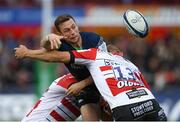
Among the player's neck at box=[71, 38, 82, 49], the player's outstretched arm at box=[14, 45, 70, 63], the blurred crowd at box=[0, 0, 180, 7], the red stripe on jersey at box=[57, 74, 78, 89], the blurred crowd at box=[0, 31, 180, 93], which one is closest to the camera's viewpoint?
the player's outstretched arm at box=[14, 45, 70, 63]

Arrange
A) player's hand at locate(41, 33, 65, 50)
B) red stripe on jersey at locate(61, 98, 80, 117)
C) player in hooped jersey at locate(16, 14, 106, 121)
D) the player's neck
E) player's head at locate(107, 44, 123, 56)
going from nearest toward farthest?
player's hand at locate(41, 33, 65, 50) < player in hooped jersey at locate(16, 14, 106, 121) < the player's neck < player's head at locate(107, 44, 123, 56) < red stripe on jersey at locate(61, 98, 80, 117)

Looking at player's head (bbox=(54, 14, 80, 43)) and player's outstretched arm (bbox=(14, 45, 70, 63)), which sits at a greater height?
player's head (bbox=(54, 14, 80, 43))

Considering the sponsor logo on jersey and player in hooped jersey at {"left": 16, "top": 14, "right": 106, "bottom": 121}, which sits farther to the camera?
player in hooped jersey at {"left": 16, "top": 14, "right": 106, "bottom": 121}

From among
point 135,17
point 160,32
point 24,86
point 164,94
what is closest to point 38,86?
point 24,86

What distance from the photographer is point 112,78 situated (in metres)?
9.46

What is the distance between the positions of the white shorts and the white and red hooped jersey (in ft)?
3.53

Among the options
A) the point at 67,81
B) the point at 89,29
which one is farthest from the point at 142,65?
the point at 67,81

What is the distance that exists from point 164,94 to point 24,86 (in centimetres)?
325

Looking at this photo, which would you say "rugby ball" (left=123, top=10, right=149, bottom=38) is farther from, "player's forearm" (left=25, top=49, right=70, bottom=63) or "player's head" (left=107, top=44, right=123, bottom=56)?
"player's forearm" (left=25, top=49, right=70, bottom=63)

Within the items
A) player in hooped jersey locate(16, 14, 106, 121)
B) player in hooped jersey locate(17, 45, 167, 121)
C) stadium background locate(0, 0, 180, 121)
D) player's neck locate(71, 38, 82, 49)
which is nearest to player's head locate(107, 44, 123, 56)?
player in hooped jersey locate(16, 14, 106, 121)

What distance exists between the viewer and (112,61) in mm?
9609

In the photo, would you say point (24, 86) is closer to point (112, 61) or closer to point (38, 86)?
point (38, 86)

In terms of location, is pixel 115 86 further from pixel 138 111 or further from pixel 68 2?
pixel 68 2

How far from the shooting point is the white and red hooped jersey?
9445 millimetres
